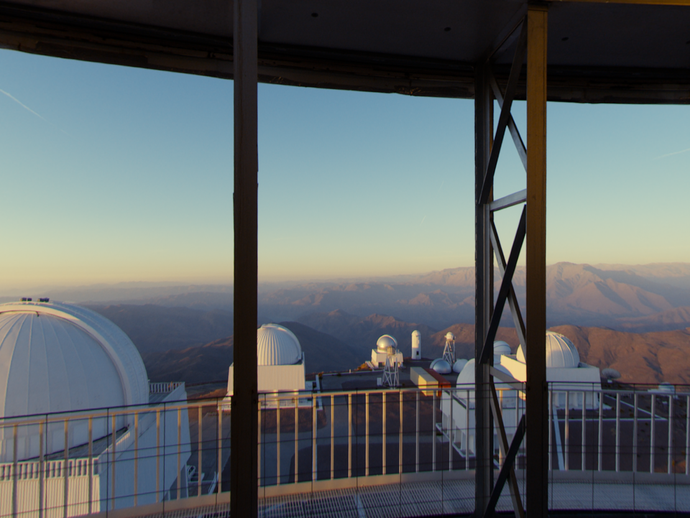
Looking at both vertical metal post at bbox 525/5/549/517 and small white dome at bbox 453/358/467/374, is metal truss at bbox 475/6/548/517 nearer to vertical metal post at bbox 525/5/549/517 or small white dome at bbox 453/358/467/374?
vertical metal post at bbox 525/5/549/517

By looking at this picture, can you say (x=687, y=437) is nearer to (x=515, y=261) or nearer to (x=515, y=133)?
(x=515, y=261)

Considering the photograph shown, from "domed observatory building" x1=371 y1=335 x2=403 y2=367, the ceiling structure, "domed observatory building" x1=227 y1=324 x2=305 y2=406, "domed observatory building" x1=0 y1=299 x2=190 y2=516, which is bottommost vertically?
"domed observatory building" x1=371 y1=335 x2=403 y2=367

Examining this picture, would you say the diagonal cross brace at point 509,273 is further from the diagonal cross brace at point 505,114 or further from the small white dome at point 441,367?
the small white dome at point 441,367

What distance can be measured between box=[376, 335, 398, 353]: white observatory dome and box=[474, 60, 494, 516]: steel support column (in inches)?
571

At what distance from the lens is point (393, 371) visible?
16.0 metres

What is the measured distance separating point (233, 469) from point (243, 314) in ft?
2.16

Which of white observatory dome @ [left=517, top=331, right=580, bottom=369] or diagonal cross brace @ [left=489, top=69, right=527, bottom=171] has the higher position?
diagonal cross brace @ [left=489, top=69, right=527, bottom=171]

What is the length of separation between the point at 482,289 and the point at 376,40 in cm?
171

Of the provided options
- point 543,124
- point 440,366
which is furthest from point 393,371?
point 543,124

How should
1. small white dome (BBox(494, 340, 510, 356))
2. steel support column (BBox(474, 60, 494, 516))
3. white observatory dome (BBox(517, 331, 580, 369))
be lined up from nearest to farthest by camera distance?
steel support column (BBox(474, 60, 494, 516)) < white observatory dome (BBox(517, 331, 580, 369)) < small white dome (BBox(494, 340, 510, 356))

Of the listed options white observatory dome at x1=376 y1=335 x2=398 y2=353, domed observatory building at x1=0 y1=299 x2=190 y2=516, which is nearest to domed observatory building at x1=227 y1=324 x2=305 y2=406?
domed observatory building at x1=0 y1=299 x2=190 y2=516

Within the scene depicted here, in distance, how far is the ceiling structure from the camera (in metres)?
1.70

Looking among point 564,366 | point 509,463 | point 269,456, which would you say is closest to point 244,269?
point 509,463

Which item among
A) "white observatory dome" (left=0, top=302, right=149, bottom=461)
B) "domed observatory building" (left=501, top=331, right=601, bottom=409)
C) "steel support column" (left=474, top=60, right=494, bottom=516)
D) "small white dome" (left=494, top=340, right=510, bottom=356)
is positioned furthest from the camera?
"small white dome" (left=494, top=340, right=510, bottom=356)
